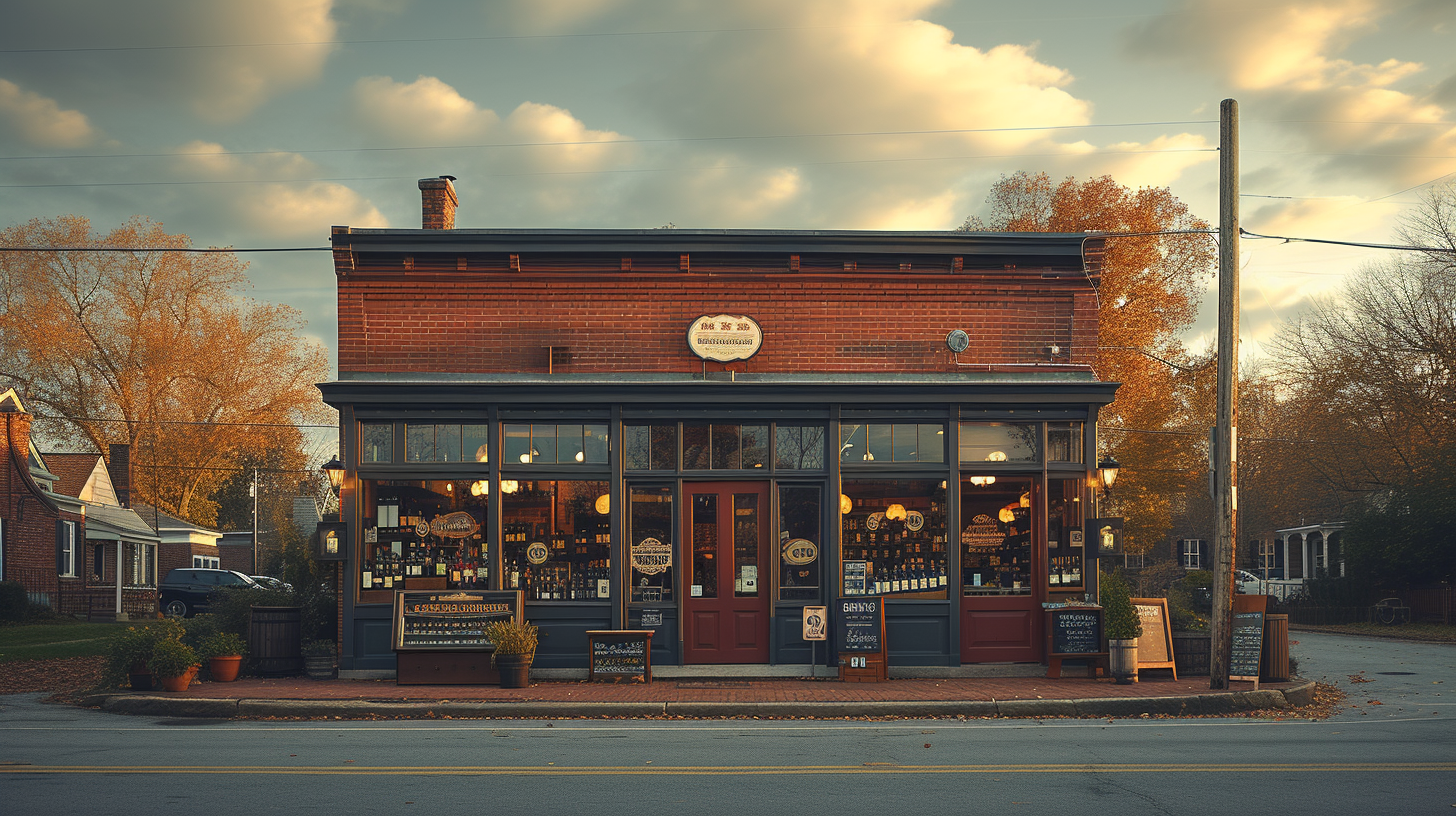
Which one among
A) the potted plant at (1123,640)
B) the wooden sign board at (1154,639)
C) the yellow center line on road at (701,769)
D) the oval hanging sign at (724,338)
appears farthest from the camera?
the oval hanging sign at (724,338)

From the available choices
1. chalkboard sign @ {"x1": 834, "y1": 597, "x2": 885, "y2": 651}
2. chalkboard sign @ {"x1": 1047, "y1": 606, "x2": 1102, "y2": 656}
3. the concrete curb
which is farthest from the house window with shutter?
chalkboard sign @ {"x1": 1047, "y1": 606, "x2": 1102, "y2": 656}

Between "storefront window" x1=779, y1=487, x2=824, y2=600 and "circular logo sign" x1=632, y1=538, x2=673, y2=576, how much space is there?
5.21 feet

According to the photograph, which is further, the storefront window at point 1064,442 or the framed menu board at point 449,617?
the storefront window at point 1064,442

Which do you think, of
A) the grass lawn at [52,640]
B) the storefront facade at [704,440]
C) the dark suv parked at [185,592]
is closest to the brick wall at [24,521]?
the dark suv parked at [185,592]

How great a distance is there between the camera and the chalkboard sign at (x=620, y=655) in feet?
47.8

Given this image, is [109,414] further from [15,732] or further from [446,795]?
[446,795]

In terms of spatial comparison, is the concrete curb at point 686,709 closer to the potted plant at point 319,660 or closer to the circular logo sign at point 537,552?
the potted plant at point 319,660

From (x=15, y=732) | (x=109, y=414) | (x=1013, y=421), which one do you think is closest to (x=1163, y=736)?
(x=1013, y=421)

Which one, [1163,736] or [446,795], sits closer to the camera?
[446,795]

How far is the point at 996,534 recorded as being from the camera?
15.5 meters

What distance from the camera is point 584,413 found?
15.4 metres

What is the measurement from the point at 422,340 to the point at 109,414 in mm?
39737

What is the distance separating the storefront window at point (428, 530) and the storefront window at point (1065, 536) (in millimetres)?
7967

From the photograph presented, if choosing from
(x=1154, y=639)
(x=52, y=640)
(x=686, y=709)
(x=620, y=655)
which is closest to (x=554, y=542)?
(x=620, y=655)
